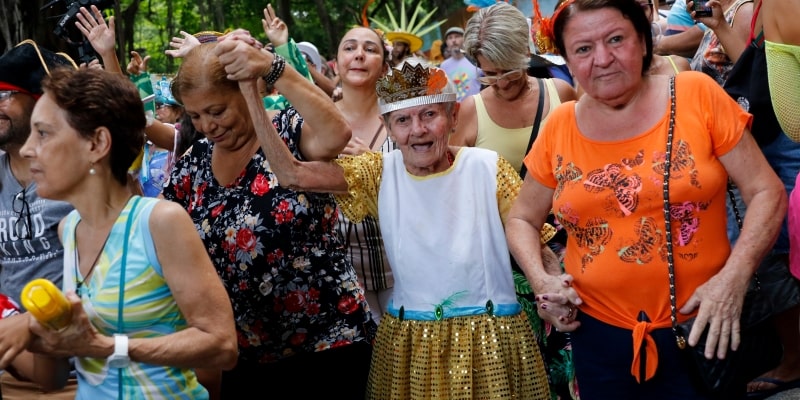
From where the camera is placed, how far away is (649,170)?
9.72ft

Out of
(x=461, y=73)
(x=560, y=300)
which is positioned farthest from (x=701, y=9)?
(x=461, y=73)

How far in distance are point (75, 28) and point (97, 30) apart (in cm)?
33

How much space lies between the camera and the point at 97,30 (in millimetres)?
4887

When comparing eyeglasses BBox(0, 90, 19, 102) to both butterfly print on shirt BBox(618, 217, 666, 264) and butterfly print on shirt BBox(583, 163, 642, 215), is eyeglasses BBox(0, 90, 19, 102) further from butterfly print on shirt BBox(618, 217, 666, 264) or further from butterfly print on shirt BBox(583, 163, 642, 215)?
butterfly print on shirt BBox(618, 217, 666, 264)

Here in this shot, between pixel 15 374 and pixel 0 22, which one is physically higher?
pixel 0 22

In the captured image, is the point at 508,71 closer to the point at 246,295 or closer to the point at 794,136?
the point at 794,136

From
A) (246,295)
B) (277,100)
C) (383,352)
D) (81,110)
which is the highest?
(81,110)

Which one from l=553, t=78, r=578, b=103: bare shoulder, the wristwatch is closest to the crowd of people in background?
the wristwatch

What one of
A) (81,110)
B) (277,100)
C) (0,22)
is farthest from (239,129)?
(0,22)

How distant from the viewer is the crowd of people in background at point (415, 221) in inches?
112

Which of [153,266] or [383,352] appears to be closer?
[153,266]

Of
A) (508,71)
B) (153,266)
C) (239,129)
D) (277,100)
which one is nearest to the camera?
(153,266)

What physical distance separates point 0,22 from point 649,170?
8296mm

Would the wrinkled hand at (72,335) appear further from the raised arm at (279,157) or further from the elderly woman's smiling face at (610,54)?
the elderly woman's smiling face at (610,54)
